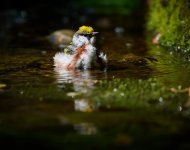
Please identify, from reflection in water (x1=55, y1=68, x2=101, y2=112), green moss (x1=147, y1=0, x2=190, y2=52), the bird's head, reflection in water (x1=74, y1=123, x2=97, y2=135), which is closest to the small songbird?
the bird's head

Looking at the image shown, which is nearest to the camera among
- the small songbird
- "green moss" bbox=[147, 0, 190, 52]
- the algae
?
the algae

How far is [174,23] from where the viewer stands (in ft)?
38.5

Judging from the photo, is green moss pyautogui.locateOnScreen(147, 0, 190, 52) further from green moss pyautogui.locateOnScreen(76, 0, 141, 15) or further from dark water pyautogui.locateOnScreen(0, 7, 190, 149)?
green moss pyautogui.locateOnScreen(76, 0, 141, 15)

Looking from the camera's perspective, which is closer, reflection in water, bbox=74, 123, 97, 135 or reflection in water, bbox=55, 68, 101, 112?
reflection in water, bbox=74, 123, 97, 135

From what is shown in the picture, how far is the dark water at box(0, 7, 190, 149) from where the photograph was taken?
15.8 feet

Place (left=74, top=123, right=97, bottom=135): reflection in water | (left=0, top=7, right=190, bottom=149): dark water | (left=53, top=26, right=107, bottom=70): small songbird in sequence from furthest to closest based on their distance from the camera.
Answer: (left=53, top=26, right=107, bottom=70): small songbird, (left=74, top=123, right=97, bottom=135): reflection in water, (left=0, top=7, right=190, bottom=149): dark water

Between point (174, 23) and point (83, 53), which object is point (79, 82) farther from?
point (174, 23)

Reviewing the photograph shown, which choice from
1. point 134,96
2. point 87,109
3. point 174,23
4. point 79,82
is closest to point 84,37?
point 79,82

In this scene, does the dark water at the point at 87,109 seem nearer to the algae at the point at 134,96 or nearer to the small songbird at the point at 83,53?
the algae at the point at 134,96

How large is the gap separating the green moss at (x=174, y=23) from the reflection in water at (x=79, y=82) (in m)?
2.93

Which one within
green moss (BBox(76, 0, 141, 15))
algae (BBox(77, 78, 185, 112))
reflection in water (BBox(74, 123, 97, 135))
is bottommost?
reflection in water (BBox(74, 123, 97, 135))

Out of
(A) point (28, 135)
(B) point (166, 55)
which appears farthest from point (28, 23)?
(A) point (28, 135)

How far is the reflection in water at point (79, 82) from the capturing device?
5980mm

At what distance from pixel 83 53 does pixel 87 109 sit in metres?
2.43
